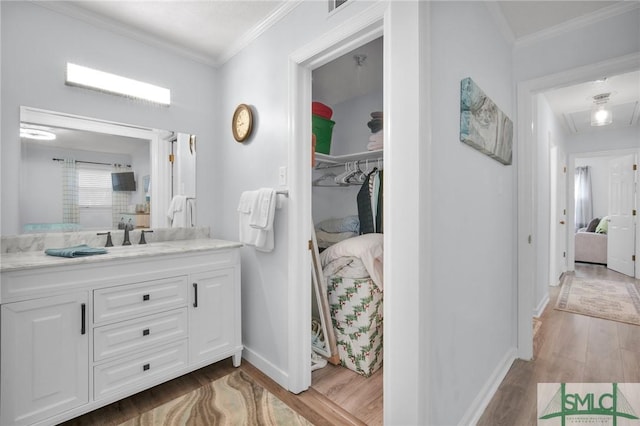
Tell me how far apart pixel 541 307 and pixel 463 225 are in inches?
110

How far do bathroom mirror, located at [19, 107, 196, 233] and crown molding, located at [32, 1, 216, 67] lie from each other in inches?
25.5

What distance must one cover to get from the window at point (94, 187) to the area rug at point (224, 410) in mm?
1409

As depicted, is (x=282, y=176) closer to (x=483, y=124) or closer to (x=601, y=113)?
(x=483, y=124)

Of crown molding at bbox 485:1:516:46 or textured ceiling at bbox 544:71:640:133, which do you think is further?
textured ceiling at bbox 544:71:640:133

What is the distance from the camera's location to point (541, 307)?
3461 mm

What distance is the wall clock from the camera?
2.25 meters

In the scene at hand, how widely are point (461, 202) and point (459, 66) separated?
2.24ft

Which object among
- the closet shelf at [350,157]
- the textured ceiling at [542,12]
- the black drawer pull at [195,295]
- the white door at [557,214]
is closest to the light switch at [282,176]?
the closet shelf at [350,157]

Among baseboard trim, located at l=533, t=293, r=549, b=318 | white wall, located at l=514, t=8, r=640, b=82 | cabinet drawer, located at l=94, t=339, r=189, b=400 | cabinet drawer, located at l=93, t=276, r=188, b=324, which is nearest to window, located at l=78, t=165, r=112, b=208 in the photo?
cabinet drawer, located at l=93, t=276, r=188, b=324

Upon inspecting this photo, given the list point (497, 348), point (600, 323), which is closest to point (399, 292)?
point (497, 348)

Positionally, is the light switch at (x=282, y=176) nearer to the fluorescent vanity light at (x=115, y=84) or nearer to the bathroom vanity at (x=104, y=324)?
the bathroom vanity at (x=104, y=324)

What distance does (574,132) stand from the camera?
5219 millimetres

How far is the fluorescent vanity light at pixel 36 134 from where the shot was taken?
186 cm

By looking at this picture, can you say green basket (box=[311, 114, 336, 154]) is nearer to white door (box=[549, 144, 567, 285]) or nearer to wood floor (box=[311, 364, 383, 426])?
wood floor (box=[311, 364, 383, 426])
